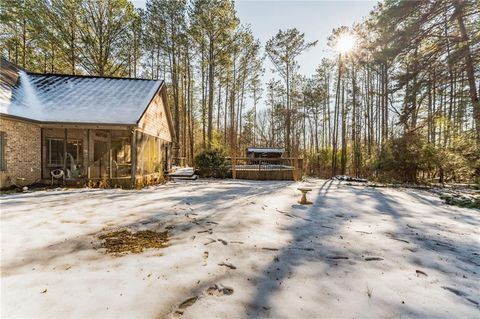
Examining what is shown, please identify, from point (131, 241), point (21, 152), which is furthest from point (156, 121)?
point (131, 241)

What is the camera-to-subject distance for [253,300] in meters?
2.10

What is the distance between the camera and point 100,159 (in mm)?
11195

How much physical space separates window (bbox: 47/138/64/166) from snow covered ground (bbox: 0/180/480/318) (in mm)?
5841

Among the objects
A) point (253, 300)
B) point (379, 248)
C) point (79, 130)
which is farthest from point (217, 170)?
point (253, 300)

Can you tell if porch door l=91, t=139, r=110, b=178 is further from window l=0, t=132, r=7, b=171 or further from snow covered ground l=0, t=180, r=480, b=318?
snow covered ground l=0, t=180, r=480, b=318

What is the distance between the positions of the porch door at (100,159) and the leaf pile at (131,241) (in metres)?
8.25

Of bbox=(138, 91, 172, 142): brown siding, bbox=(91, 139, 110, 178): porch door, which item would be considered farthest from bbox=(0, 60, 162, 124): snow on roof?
bbox=(91, 139, 110, 178): porch door

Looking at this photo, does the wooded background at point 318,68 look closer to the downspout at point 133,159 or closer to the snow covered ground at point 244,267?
the downspout at point 133,159

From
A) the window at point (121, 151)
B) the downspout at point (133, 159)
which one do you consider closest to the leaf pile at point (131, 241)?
the downspout at point (133, 159)

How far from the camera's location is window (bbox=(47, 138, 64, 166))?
10164 millimetres

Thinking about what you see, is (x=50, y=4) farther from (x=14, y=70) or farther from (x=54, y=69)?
(x=14, y=70)

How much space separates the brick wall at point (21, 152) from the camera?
8.48 m

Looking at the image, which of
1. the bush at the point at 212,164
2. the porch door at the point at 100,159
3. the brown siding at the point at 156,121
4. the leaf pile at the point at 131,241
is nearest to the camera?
the leaf pile at the point at 131,241

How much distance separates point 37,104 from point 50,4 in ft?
33.9
